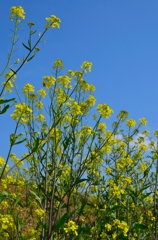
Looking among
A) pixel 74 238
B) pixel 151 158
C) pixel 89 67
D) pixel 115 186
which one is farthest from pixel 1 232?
pixel 151 158

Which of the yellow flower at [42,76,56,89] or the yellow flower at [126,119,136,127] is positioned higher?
the yellow flower at [126,119,136,127]

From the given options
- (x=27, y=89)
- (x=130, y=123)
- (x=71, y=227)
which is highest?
(x=130, y=123)

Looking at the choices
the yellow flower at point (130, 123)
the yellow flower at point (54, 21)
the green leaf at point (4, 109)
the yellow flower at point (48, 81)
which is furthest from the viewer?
the yellow flower at point (130, 123)

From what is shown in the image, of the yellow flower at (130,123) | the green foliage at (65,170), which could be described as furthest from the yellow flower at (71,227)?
the yellow flower at (130,123)

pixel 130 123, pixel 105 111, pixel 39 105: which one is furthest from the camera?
pixel 130 123

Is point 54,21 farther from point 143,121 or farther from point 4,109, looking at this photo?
point 143,121

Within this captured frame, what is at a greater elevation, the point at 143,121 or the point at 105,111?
the point at 143,121

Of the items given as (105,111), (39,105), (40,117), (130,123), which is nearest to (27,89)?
(39,105)

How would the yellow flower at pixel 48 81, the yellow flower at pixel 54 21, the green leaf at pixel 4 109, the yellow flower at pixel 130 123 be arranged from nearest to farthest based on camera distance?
1. the green leaf at pixel 4 109
2. the yellow flower at pixel 54 21
3. the yellow flower at pixel 48 81
4. the yellow flower at pixel 130 123

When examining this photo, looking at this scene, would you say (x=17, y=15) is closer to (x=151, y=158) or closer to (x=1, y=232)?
(x=1, y=232)

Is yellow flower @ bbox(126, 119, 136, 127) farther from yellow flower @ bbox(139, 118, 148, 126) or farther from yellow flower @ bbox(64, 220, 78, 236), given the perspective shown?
yellow flower @ bbox(64, 220, 78, 236)

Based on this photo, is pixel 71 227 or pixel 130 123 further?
pixel 130 123

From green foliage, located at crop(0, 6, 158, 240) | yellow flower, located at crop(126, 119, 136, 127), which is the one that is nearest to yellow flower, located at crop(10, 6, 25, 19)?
green foliage, located at crop(0, 6, 158, 240)

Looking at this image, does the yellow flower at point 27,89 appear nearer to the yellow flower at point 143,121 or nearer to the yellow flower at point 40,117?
the yellow flower at point 40,117
